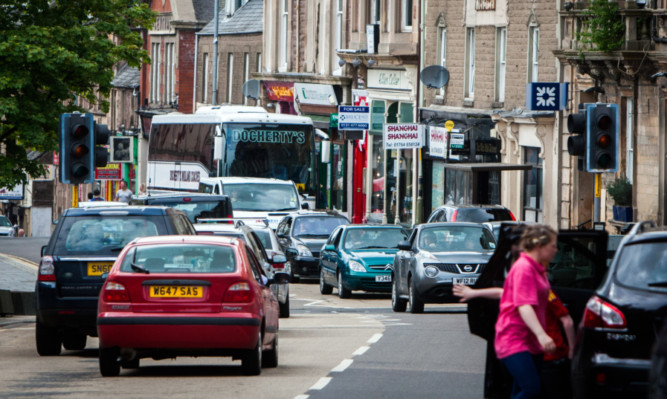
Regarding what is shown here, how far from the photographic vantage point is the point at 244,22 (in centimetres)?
7062

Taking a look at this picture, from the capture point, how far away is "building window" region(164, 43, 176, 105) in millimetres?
78438

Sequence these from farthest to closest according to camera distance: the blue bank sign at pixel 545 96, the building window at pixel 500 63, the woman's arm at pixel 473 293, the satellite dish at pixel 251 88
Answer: the satellite dish at pixel 251 88, the building window at pixel 500 63, the blue bank sign at pixel 545 96, the woman's arm at pixel 473 293

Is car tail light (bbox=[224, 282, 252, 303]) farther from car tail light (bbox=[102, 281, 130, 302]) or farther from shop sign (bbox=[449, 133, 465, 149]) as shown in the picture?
shop sign (bbox=[449, 133, 465, 149])

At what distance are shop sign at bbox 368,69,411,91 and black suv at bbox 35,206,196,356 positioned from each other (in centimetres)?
3407

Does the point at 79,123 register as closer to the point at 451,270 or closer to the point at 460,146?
the point at 451,270

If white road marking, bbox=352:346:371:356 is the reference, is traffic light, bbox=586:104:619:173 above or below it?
above

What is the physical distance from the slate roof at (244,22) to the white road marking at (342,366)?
52705 mm

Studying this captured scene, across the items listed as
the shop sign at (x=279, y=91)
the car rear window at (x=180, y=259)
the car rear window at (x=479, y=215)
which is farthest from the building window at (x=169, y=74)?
the car rear window at (x=180, y=259)

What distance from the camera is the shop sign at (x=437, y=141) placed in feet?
145

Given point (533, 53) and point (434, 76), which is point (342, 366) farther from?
point (434, 76)

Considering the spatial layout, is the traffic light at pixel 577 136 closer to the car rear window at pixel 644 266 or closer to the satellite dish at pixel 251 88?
the car rear window at pixel 644 266

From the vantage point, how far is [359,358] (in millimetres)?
16641

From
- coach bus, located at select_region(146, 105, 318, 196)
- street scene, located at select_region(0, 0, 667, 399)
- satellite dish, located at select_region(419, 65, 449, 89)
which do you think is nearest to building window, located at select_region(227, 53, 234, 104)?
street scene, located at select_region(0, 0, 667, 399)

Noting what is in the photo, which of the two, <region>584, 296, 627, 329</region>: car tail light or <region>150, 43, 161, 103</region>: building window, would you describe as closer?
<region>584, 296, 627, 329</region>: car tail light
